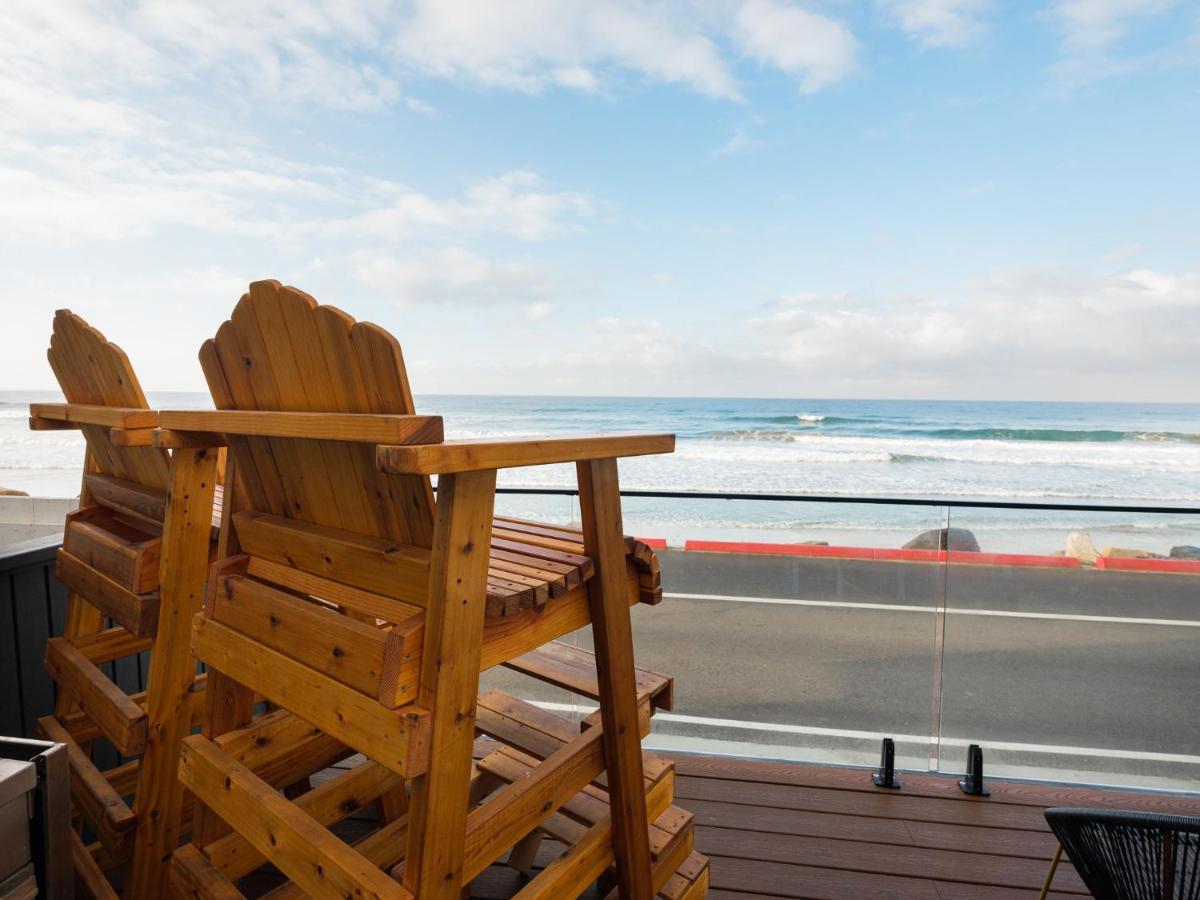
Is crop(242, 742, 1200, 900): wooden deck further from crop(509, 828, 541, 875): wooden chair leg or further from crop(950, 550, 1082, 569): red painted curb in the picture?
crop(950, 550, 1082, 569): red painted curb

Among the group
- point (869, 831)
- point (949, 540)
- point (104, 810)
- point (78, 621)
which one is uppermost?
point (949, 540)

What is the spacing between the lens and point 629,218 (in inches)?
1003

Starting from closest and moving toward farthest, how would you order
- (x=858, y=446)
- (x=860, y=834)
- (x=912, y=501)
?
(x=860, y=834) → (x=912, y=501) → (x=858, y=446)

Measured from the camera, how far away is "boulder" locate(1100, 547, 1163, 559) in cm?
224

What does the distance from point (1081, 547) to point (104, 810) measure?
2.82 metres

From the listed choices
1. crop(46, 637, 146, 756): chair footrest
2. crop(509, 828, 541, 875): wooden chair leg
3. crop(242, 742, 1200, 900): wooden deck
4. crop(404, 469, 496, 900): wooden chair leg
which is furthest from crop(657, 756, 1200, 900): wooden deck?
crop(46, 637, 146, 756): chair footrest

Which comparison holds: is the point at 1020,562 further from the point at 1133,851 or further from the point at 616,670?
the point at 616,670

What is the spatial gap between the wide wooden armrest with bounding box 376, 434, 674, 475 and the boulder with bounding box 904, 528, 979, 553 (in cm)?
162

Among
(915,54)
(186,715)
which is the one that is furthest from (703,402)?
(186,715)

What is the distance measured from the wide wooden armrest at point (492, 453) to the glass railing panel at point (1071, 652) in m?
1.72

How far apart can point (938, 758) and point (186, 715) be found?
2277mm

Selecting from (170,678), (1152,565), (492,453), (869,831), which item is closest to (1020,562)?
(1152,565)

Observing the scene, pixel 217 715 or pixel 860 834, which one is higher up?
pixel 217 715

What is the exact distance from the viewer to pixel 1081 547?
2.24 m
